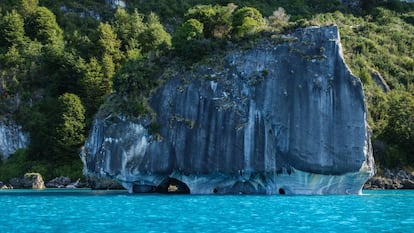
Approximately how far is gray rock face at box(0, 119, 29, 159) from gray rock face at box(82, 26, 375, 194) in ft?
92.8

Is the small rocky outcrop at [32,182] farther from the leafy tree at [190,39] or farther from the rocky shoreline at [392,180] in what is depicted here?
the rocky shoreline at [392,180]

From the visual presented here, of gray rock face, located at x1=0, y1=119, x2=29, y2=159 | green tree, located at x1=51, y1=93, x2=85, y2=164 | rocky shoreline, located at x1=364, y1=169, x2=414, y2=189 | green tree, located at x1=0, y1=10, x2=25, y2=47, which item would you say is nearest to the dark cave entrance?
rocky shoreline, located at x1=364, y1=169, x2=414, y2=189

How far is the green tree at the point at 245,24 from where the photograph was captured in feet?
199

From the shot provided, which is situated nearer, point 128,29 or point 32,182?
point 32,182

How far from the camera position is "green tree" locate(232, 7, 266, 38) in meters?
60.5

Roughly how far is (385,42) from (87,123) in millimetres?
48094

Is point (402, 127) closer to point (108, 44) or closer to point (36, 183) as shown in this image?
point (36, 183)

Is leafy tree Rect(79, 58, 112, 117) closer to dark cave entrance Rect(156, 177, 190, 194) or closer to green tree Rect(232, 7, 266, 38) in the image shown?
dark cave entrance Rect(156, 177, 190, 194)

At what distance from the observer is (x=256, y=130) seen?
55.2m

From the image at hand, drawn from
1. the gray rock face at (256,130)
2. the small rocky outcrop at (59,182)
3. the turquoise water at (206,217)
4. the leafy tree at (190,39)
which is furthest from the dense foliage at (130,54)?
A: the turquoise water at (206,217)

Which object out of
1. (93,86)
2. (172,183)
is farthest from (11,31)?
(172,183)

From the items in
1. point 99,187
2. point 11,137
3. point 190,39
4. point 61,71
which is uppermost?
point 61,71

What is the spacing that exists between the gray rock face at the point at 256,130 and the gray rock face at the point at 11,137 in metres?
28.3

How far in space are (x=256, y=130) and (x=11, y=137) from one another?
1625 inches
